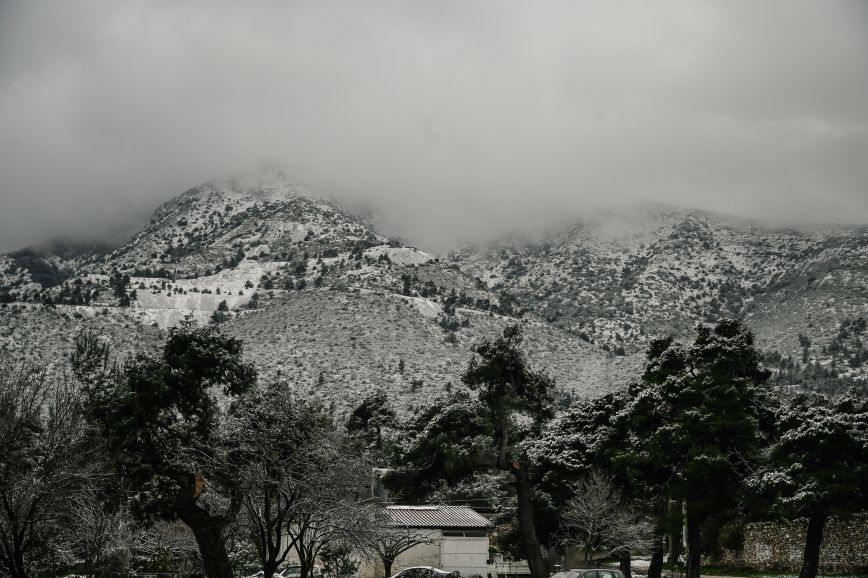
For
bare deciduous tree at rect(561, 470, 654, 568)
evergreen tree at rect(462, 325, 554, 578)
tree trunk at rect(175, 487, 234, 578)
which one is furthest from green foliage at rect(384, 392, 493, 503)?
tree trunk at rect(175, 487, 234, 578)

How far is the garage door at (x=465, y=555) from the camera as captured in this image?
178 ft

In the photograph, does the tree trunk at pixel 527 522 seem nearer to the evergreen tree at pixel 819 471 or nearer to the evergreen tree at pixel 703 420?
the evergreen tree at pixel 703 420

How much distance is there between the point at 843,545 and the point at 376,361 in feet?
215

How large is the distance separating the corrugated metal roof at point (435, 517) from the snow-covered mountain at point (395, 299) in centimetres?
3023

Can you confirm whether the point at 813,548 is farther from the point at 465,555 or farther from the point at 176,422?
the point at 465,555

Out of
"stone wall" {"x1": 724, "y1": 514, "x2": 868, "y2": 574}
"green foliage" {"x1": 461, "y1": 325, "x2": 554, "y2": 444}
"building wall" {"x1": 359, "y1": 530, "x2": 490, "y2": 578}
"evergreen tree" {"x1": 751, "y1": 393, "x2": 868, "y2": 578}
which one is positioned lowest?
"building wall" {"x1": 359, "y1": 530, "x2": 490, "y2": 578}

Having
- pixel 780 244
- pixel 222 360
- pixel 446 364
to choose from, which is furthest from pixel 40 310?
pixel 780 244

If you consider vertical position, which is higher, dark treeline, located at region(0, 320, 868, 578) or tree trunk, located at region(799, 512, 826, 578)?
dark treeline, located at region(0, 320, 868, 578)

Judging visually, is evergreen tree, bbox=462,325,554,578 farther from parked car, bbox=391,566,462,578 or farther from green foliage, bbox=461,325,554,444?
parked car, bbox=391,566,462,578

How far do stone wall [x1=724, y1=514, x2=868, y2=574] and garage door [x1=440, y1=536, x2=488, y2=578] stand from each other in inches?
555

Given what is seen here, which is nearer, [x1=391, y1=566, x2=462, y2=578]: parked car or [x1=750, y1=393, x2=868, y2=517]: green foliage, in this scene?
[x1=750, y1=393, x2=868, y2=517]: green foliage

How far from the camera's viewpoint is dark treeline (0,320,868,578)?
27750 millimetres

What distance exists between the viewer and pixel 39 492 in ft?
75.5

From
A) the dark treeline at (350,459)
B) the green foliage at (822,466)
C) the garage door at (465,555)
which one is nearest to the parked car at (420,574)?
the dark treeline at (350,459)
